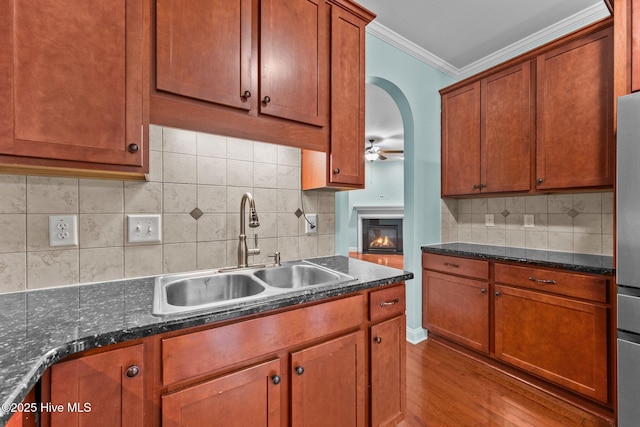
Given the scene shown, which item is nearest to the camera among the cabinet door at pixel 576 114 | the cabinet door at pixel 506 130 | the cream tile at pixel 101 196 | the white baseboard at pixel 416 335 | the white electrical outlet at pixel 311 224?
the cream tile at pixel 101 196

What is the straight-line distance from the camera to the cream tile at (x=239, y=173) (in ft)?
5.23

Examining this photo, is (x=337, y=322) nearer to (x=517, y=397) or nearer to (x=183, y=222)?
(x=183, y=222)

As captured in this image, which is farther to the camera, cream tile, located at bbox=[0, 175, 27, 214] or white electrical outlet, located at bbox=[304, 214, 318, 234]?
white electrical outlet, located at bbox=[304, 214, 318, 234]

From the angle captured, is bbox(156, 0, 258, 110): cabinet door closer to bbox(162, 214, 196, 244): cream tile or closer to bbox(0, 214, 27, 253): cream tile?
bbox(162, 214, 196, 244): cream tile

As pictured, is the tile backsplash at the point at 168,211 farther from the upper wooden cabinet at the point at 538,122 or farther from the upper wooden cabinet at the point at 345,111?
the upper wooden cabinet at the point at 538,122

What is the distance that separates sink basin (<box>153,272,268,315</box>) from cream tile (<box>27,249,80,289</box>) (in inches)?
13.2

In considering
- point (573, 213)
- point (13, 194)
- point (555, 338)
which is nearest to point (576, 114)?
point (573, 213)

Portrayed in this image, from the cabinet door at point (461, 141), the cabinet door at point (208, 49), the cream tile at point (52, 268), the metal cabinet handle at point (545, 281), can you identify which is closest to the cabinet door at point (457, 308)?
the metal cabinet handle at point (545, 281)

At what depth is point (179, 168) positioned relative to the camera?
1449mm

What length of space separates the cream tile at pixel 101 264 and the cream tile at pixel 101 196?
7.2 inches

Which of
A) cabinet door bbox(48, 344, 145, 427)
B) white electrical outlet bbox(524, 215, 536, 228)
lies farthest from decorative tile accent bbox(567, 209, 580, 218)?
cabinet door bbox(48, 344, 145, 427)

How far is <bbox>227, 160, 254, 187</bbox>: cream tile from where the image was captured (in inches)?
62.8

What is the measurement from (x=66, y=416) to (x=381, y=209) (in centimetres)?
684

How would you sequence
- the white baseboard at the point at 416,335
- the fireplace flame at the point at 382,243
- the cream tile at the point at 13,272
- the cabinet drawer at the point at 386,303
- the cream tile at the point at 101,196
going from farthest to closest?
the fireplace flame at the point at 382,243
the white baseboard at the point at 416,335
the cabinet drawer at the point at 386,303
the cream tile at the point at 101,196
the cream tile at the point at 13,272
